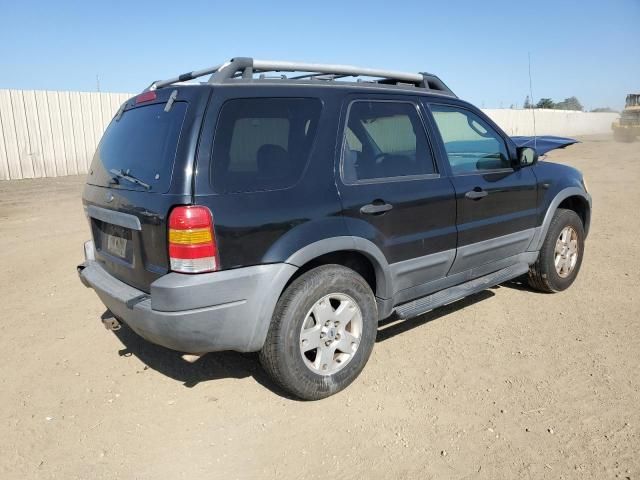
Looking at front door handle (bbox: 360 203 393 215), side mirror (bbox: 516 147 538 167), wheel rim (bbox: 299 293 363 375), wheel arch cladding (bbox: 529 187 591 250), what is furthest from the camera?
wheel arch cladding (bbox: 529 187 591 250)

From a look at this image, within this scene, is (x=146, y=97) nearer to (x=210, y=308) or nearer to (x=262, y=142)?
(x=262, y=142)

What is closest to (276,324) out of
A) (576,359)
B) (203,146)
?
(203,146)

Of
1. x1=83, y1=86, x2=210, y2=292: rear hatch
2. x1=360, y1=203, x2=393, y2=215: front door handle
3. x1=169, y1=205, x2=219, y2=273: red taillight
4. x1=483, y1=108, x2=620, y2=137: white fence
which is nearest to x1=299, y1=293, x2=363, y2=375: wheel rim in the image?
x1=360, y1=203, x2=393, y2=215: front door handle

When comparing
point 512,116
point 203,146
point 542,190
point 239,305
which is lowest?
point 239,305

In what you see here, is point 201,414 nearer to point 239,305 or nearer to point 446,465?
point 239,305

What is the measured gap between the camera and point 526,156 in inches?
166

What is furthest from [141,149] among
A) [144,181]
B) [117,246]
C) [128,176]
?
[117,246]

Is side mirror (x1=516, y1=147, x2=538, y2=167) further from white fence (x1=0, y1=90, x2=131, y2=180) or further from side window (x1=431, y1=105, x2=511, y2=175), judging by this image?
white fence (x1=0, y1=90, x2=131, y2=180)

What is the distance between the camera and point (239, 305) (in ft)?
8.87

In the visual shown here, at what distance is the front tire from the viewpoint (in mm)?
2918

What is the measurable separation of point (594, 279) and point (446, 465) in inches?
137

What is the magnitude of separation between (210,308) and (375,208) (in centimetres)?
121

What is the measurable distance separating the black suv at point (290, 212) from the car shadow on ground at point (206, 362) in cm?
50

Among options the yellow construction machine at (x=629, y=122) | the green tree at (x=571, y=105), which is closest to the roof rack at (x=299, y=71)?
the yellow construction machine at (x=629, y=122)
